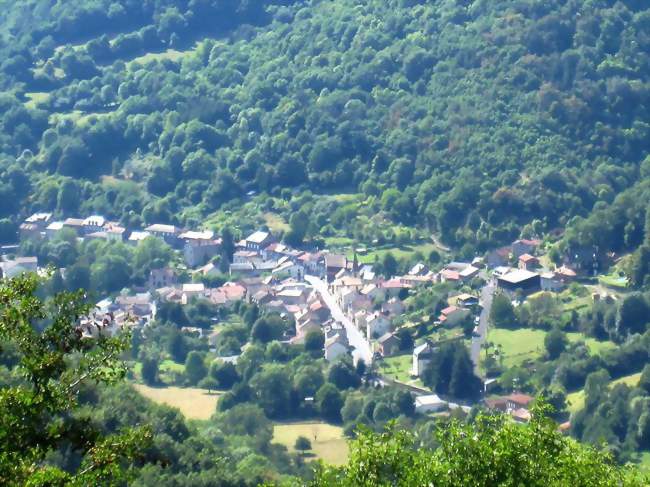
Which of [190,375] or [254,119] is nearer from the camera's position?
[190,375]

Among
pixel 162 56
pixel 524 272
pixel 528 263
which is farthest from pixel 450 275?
pixel 162 56

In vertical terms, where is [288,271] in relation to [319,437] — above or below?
above

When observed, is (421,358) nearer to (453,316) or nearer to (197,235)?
(453,316)

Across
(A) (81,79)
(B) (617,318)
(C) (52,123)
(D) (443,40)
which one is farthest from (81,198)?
(B) (617,318)

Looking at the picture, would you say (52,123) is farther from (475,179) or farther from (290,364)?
(290,364)

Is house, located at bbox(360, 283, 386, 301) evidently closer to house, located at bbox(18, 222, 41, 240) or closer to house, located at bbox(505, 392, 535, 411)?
house, located at bbox(505, 392, 535, 411)

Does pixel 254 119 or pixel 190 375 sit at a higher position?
pixel 254 119

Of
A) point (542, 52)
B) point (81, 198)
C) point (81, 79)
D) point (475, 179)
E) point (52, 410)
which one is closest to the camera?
point (52, 410)
